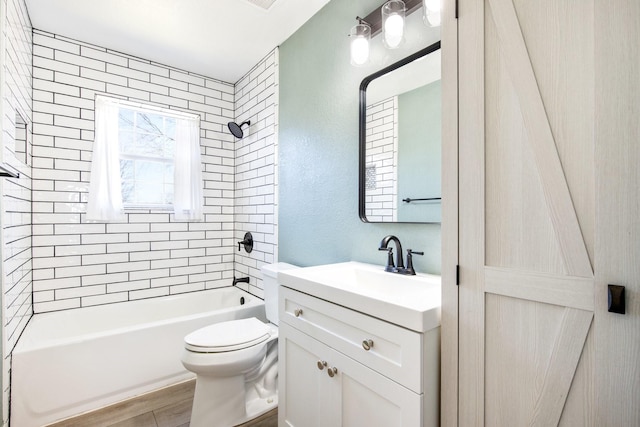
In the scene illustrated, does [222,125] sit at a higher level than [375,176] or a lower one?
higher

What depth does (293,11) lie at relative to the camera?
210 centimetres

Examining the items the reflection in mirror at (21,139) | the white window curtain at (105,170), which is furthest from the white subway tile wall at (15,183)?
the white window curtain at (105,170)

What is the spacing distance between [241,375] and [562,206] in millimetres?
1772

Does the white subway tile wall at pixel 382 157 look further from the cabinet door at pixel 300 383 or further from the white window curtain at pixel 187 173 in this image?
the white window curtain at pixel 187 173

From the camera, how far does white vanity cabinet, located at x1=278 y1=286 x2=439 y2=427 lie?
92cm

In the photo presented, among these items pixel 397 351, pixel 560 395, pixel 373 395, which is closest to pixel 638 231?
pixel 560 395

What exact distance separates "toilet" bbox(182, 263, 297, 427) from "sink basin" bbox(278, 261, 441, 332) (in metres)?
0.49

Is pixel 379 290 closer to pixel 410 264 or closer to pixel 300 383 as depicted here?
pixel 410 264

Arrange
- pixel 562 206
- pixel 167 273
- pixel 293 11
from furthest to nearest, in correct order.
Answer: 1. pixel 167 273
2. pixel 293 11
3. pixel 562 206

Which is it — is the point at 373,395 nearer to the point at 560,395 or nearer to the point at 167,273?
the point at 560,395

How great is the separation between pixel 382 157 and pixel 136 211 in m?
2.24

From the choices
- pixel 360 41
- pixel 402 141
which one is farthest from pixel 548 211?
pixel 360 41

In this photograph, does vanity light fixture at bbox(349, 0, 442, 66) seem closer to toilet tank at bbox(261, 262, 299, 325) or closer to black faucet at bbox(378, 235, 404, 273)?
black faucet at bbox(378, 235, 404, 273)

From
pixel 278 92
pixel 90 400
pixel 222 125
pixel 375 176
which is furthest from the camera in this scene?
pixel 222 125
